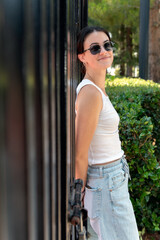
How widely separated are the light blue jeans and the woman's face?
622 mm

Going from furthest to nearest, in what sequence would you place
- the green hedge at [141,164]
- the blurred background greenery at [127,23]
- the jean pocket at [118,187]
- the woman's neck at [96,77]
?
the blurred background greenery at [127,23] < the green hedge at [141,164] < the woman's neck at [96,77] < the jean pocket at [118,187]

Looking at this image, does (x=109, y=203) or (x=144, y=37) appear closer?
(x=109, y=203)

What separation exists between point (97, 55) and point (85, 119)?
475 mm

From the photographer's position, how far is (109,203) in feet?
5.56

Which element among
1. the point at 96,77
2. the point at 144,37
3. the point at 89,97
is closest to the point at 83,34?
the point at 96,77

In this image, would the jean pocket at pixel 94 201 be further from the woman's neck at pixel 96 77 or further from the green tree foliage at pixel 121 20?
the green tree foliage at pixel 121 20

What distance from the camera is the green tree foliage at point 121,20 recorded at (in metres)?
12.7

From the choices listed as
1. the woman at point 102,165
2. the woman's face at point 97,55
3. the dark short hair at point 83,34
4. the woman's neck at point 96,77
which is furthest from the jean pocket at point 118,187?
the dark short hair at point 83,34

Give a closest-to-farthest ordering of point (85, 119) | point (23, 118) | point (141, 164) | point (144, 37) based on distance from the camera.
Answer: point (23, 118), point (85, 119), point (141, 164), point (144, 37)

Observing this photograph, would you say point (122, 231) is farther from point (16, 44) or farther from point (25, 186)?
point (16, 44)

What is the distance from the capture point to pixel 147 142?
2.98 meters

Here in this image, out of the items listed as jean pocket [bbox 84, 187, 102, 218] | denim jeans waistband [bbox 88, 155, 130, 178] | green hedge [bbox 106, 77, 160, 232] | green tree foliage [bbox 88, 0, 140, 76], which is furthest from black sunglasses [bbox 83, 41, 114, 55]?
green tree foliage [bbox 88, 0, 140, 76]

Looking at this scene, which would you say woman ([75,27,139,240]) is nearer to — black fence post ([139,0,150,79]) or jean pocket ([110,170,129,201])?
jean pocket ([110,170,129,201])

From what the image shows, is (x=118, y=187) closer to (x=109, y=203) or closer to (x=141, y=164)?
(x=109, y=203)
